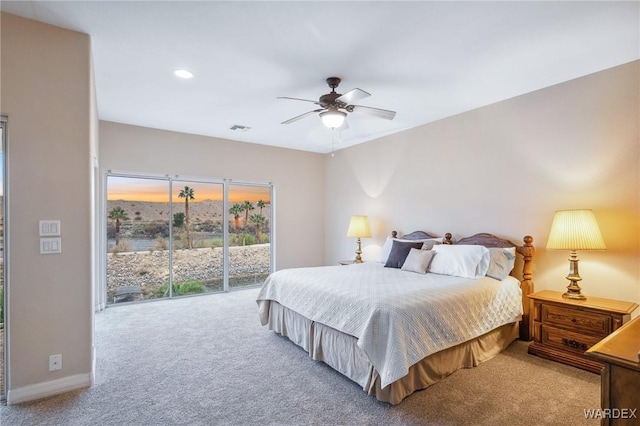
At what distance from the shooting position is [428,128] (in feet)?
15.7

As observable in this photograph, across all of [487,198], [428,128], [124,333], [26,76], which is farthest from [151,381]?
[428,128]

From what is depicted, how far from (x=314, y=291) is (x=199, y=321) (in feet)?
6.61

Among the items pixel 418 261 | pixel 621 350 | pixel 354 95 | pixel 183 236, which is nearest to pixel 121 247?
pixel 183 236

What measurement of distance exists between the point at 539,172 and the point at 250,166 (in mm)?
4533

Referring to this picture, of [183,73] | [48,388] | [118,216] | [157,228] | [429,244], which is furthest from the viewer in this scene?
[157,228]

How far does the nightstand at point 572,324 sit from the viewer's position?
8.98 ft

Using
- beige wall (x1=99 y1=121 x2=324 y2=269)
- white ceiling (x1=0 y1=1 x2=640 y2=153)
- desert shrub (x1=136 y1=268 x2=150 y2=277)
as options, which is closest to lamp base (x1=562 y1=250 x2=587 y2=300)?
white ceiling (x1=0 y1=1 x2=640 y2=153)

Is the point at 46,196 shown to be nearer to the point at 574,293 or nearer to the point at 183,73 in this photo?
the point at 183,73

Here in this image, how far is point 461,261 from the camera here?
11.8 ft

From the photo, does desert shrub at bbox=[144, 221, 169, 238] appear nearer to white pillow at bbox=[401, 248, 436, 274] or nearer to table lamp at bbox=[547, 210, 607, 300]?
white pillow at bbox=[401, 248, 436, 274]

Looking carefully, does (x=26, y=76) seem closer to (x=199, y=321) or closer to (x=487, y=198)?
(x=199, y=321)

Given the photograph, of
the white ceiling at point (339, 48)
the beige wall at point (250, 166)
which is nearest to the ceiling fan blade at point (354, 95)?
the white ceiling at point (339, 48)

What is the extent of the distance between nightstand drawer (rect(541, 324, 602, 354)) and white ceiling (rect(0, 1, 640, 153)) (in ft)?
8.19

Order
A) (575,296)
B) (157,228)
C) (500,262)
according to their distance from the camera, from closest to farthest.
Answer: (575,296)
(500,262)
(157,228)
